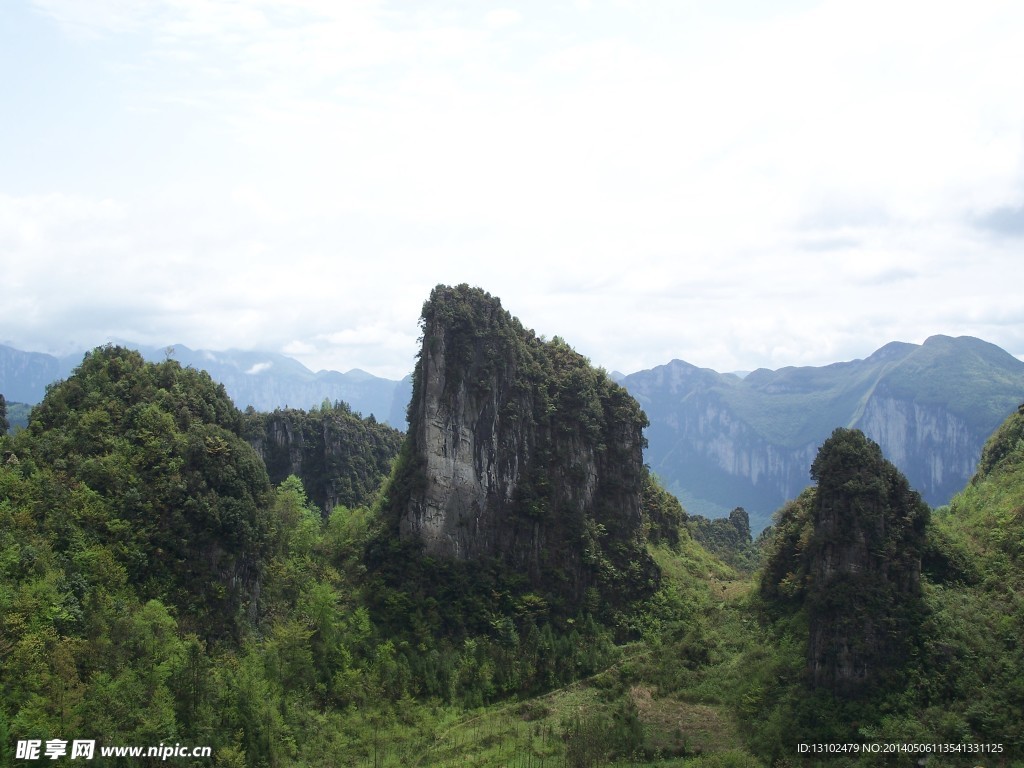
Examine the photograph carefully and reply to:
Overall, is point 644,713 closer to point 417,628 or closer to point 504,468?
point 417,628

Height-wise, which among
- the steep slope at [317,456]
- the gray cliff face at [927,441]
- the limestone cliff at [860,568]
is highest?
the gray cliff face at [927,441]

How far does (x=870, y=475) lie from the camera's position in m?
43.5

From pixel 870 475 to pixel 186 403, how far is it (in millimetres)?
40646

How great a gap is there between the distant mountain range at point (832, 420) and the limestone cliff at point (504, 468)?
2349 inches

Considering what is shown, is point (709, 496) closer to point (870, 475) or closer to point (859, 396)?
point (859, 396)

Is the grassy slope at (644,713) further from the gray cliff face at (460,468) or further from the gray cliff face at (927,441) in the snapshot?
the gray cliff face at (927,441)

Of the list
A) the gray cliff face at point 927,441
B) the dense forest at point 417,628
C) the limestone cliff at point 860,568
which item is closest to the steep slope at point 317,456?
the dense forest at point 417,628

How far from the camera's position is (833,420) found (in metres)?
164

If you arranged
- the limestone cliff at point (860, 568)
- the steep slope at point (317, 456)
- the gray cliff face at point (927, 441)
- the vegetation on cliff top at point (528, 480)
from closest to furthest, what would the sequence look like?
the limestone cliff at point (860, 568), the vegetation on cliff top at point (528, 480), the steep slope at point (317, 456), the gray cliff face at point (927, 441)

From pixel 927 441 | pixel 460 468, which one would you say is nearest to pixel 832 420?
pixel 927 441

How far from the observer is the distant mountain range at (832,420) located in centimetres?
13988

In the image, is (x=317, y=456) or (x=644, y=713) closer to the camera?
(x=644, y=713)

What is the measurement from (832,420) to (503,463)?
127 m

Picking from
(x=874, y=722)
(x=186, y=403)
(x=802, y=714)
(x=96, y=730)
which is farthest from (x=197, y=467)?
(x=874, y=722)
